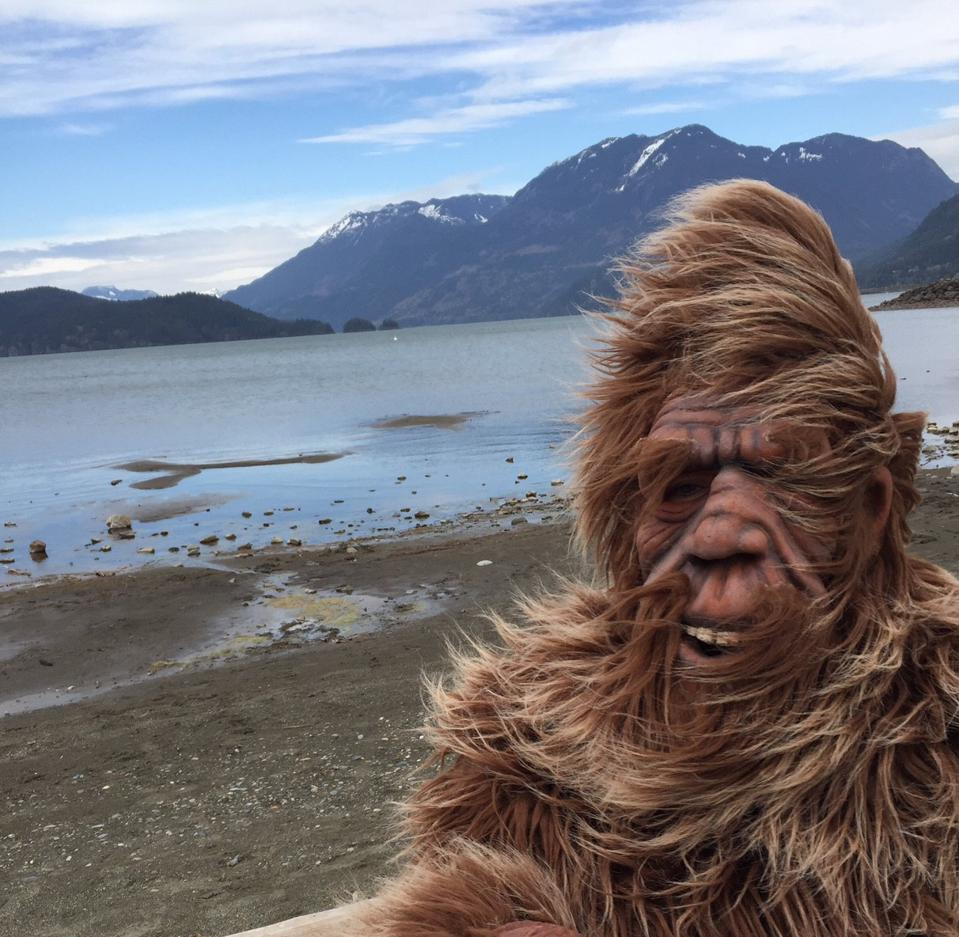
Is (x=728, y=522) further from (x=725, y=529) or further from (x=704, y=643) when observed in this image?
(x=704, y=643)

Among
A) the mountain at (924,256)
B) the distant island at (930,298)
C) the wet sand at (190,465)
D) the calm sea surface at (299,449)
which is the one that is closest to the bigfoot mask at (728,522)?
the calm sea surface at (299,449)

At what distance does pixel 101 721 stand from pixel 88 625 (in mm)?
3643

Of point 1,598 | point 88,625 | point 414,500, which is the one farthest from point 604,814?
point 414,500

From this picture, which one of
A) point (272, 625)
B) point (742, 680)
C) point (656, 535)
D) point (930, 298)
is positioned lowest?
point (272, 625)

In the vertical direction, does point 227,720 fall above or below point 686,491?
below

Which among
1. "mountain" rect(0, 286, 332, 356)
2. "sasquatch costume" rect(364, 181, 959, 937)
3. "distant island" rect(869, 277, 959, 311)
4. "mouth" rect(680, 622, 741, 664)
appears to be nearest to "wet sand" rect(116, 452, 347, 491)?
"sasquatch costume" rect(364, 181, 959, 937)

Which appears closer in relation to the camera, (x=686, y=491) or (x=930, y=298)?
(x=686, y=491)

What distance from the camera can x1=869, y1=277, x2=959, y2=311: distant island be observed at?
86.8 meters

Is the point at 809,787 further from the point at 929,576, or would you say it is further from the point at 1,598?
the point at 1,598

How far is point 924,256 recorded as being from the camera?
142 m

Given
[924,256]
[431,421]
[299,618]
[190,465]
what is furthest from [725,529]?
[924,256]

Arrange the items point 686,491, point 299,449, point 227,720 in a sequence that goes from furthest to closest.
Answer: point 299,449, point 227,720, point 686,491

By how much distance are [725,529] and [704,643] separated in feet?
0.50

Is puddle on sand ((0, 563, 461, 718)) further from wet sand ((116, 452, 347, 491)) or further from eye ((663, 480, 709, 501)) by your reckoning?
wet sand ((116, 452, 347, 491))
